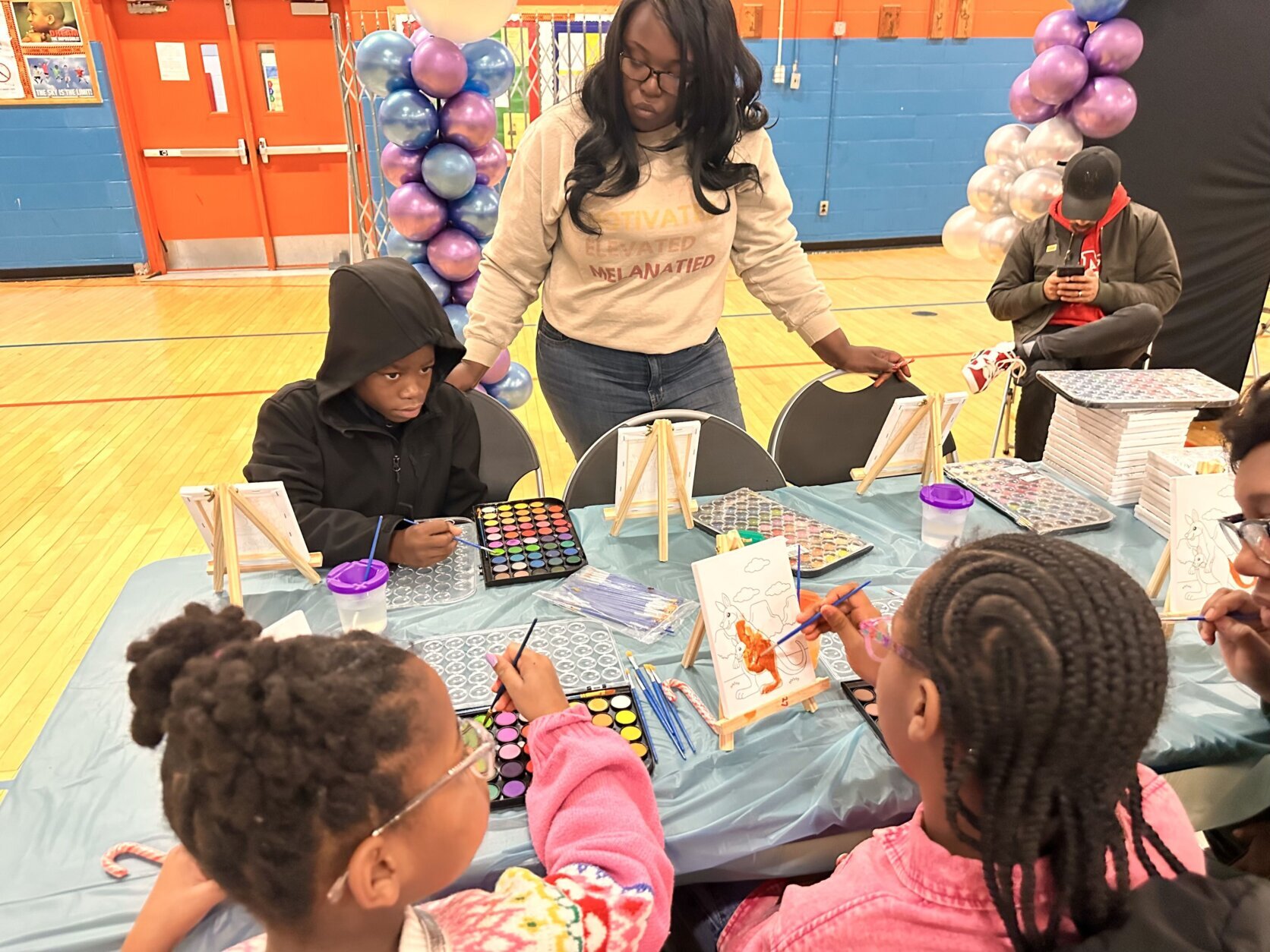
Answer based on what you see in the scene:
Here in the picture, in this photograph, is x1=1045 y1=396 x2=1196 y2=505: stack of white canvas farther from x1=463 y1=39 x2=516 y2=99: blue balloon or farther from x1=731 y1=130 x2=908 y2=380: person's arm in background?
x1=463 y1=39 x2=516 y2=99: blue balloon

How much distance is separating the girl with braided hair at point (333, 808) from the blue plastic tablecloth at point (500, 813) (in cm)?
12

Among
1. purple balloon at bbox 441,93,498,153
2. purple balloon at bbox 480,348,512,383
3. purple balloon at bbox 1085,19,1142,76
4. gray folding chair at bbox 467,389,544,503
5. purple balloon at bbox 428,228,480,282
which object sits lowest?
purple balloon at bbox 480,348,512,383

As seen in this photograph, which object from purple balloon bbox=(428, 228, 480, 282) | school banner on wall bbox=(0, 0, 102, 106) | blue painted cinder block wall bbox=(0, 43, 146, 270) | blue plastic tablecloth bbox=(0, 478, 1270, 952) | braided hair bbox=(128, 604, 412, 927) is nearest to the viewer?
braided hair bbox=(128, 604, 412, 927)

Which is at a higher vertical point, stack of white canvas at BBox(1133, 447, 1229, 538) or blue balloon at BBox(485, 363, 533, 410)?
stack of white canvas at BBox(1133, 447, 1229, 538)

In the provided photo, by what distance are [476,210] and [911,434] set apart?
2.38 meters

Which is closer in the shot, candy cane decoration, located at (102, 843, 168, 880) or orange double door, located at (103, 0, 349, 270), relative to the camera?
candy cane decoration, located at (102, 843, 168, 880)

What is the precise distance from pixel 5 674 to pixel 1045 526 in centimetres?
287

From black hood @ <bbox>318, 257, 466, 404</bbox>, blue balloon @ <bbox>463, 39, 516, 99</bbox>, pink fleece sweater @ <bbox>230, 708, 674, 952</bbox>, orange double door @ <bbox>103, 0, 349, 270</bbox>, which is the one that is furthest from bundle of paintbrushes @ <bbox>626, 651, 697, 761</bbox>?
orange double door @ <bbox>103, 0, 349, 270</bbox>

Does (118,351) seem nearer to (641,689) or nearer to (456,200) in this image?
(456,200)

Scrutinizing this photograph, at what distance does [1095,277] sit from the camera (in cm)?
291

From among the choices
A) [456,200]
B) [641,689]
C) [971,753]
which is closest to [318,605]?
[641,689]

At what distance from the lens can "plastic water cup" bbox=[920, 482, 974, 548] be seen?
5.49ft

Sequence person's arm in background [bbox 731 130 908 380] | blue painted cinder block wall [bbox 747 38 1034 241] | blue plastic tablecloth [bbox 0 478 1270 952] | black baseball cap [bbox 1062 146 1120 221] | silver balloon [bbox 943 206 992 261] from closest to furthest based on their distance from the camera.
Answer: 1. blue plastic tablecloth [bbox 0 478 1270 952]
2. person's arm in background [bbox 731 130 908 380]
3. black baseball cap [bbox 1062 146 1120 221]
4. silver balloon [bbox 943 206 992 261]
5. blue painted cinder block wall [bbox 747 38 1034 241]

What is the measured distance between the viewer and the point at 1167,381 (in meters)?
1.93
